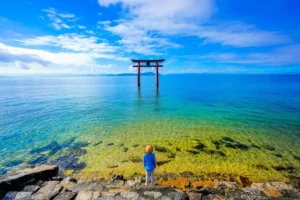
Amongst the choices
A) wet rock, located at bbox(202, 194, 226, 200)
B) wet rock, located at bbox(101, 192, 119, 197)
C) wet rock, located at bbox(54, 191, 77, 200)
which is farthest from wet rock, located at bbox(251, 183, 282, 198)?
wet rock, located at bbox(54, 191, 77, 200)

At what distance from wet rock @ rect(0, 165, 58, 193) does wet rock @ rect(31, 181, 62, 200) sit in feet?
3.10

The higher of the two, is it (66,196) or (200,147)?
(66,196)

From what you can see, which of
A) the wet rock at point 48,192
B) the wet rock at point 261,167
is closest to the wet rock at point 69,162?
the wet rock at point 48,192

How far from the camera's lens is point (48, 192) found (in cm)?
561

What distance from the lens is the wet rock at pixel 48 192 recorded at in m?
5.30

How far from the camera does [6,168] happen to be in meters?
9.53

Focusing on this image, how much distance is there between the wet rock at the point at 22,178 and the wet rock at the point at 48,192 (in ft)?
3.10

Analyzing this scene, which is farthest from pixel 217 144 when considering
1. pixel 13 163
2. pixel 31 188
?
pixel 13 163

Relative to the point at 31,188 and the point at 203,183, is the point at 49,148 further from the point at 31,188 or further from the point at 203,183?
the point at 203,183

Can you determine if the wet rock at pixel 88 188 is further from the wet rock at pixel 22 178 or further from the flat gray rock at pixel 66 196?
the wet rock at pixel 22 178

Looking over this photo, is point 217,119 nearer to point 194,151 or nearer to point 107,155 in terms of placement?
point 194,151

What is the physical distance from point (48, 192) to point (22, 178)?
1.59 metres

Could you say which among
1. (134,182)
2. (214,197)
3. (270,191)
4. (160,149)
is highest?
(214,197)

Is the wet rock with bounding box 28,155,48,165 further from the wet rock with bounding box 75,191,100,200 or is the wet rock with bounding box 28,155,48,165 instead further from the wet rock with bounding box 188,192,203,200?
the wet rock with bounding box 188,192,203,200
